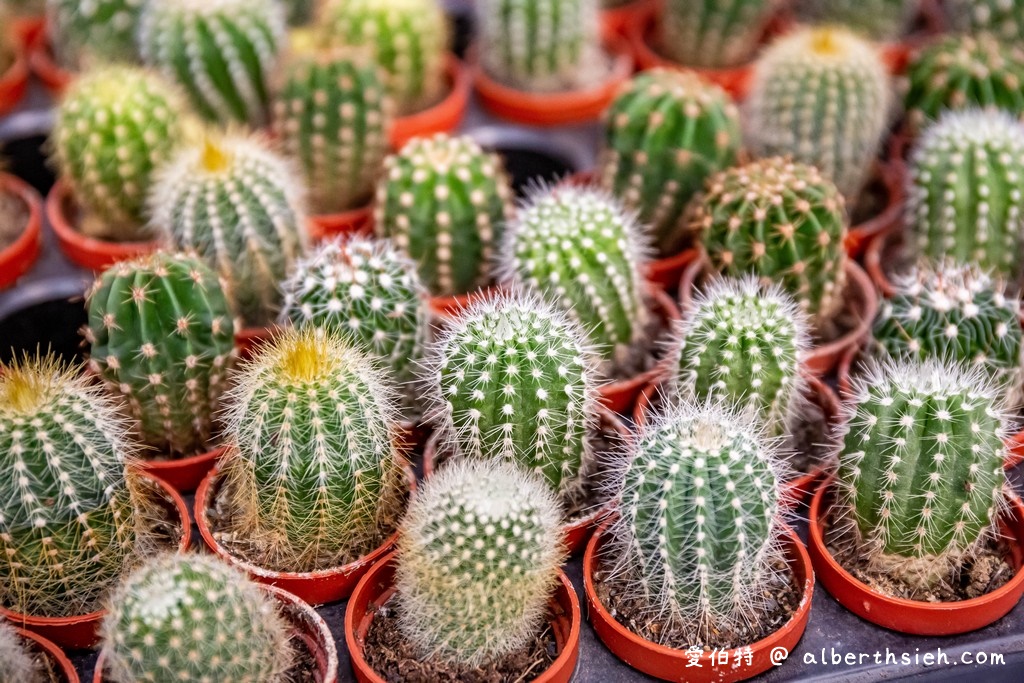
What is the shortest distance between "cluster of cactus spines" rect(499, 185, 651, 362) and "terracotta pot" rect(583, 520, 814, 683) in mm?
558

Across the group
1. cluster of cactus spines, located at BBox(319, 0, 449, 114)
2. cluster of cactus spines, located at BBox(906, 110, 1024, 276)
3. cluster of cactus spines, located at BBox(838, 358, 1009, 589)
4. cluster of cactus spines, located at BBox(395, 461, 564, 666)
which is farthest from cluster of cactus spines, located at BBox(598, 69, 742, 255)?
cluster of cactus spines, located at BBox(395, 461, 564, 666)

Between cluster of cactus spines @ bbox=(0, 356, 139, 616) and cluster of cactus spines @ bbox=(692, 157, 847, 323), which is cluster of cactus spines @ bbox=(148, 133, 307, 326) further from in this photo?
cluster of cactus spines @ bbox=(692, 157, 847, 323)

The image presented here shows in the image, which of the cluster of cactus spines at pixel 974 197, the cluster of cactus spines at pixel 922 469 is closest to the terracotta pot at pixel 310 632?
the cluster of cactus spines at pixel 922 469

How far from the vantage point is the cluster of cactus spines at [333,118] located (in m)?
2.87

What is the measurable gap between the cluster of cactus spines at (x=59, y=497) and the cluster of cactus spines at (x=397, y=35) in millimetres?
1535

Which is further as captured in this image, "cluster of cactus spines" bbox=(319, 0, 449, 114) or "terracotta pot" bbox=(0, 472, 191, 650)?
"cluster of cactus spines" bbox=(319, 0, 449, 114)

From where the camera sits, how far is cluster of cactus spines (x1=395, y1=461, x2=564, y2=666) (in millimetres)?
1752

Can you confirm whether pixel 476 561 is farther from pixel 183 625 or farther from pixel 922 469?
pixel 922 469

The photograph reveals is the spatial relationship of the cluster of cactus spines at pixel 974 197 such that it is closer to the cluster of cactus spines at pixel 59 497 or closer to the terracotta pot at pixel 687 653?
the terracotta pot at pixel 687 653

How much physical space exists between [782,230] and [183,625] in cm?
148

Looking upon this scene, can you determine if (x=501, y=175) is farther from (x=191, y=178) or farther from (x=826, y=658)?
(x=826, y=658)

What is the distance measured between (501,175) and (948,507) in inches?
51.2

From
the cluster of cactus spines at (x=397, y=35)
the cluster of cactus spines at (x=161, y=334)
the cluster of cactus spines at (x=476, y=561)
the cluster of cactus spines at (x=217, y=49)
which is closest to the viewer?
the cluster of cactus spines at (x=476, y=561)

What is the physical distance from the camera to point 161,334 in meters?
2.17
